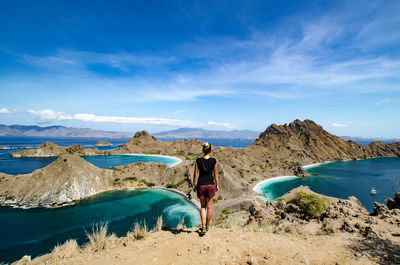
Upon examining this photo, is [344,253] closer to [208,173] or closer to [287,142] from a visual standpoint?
[208,173]

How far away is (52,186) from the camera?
46.2 m

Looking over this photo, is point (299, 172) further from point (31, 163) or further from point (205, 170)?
point (31, 163)

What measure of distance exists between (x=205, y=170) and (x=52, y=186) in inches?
2166

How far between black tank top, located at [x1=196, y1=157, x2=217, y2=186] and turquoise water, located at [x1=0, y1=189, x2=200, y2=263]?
22964mm

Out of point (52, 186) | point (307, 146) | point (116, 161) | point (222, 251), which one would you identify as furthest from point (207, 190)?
point (307, 146)

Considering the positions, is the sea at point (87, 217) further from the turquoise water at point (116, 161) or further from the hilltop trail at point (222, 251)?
the turquoise water at point (116, 161)

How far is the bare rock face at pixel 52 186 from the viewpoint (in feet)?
144

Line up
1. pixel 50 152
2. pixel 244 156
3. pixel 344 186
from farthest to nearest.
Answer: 1. pixel 50 152
2. pixel 244 156
3. pixel 344 186

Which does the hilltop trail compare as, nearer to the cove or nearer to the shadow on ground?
the shadow on ground

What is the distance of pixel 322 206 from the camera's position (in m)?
29.9

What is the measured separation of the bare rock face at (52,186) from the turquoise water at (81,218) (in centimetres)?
279

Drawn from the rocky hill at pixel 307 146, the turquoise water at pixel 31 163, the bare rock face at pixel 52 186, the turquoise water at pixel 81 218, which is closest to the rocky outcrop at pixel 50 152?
the turquoise water at pixel 31 163

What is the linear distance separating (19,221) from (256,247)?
48.7m

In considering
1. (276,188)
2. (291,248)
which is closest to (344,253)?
(291,248)
